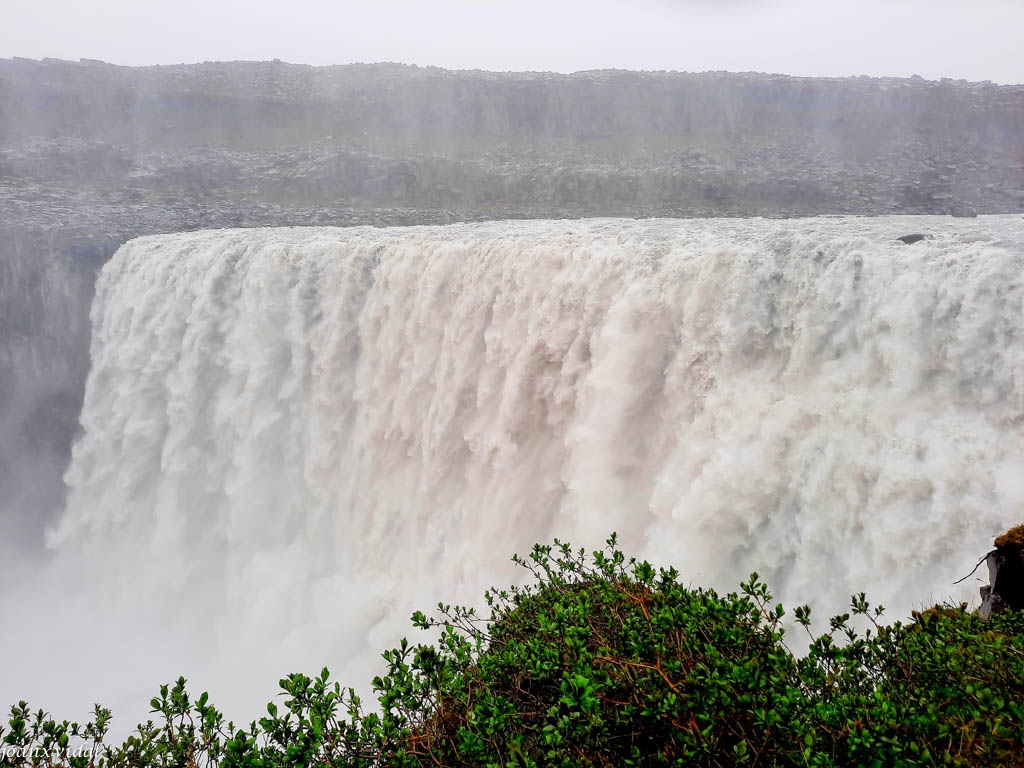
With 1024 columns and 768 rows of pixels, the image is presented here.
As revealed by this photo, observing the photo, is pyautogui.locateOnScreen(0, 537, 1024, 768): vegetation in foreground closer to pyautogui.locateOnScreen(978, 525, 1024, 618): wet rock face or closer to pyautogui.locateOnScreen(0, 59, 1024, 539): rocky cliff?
pyautogui.locateOnScreen(978, 525, 1024, 618): wet rock face

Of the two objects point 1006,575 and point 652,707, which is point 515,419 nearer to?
point 1006,575

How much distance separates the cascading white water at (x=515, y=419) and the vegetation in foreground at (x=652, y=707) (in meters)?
3.46

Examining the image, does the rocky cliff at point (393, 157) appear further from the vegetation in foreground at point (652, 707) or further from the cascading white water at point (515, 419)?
the vegetation in foreground at point (652, 707)

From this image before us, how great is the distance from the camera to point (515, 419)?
11172 mm

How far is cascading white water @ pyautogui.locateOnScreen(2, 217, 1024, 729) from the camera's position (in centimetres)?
696

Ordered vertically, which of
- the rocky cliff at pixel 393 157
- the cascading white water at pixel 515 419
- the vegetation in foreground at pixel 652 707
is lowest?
the vegetation in foreground at pixel 652 707

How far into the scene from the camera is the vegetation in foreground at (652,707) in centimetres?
277

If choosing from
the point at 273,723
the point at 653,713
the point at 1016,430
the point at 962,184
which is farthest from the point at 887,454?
the point at 962,184

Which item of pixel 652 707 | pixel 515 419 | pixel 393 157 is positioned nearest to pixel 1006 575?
pixel 652 707

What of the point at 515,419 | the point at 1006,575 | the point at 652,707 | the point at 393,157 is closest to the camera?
the point at 652,707

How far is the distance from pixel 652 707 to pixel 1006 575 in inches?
151

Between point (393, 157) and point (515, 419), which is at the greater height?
point (393, 157)

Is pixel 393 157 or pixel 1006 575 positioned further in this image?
A: pixel 393 157

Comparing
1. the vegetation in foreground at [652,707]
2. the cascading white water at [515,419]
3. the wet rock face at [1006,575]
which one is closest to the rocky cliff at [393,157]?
the cascading white water at [515,419]
